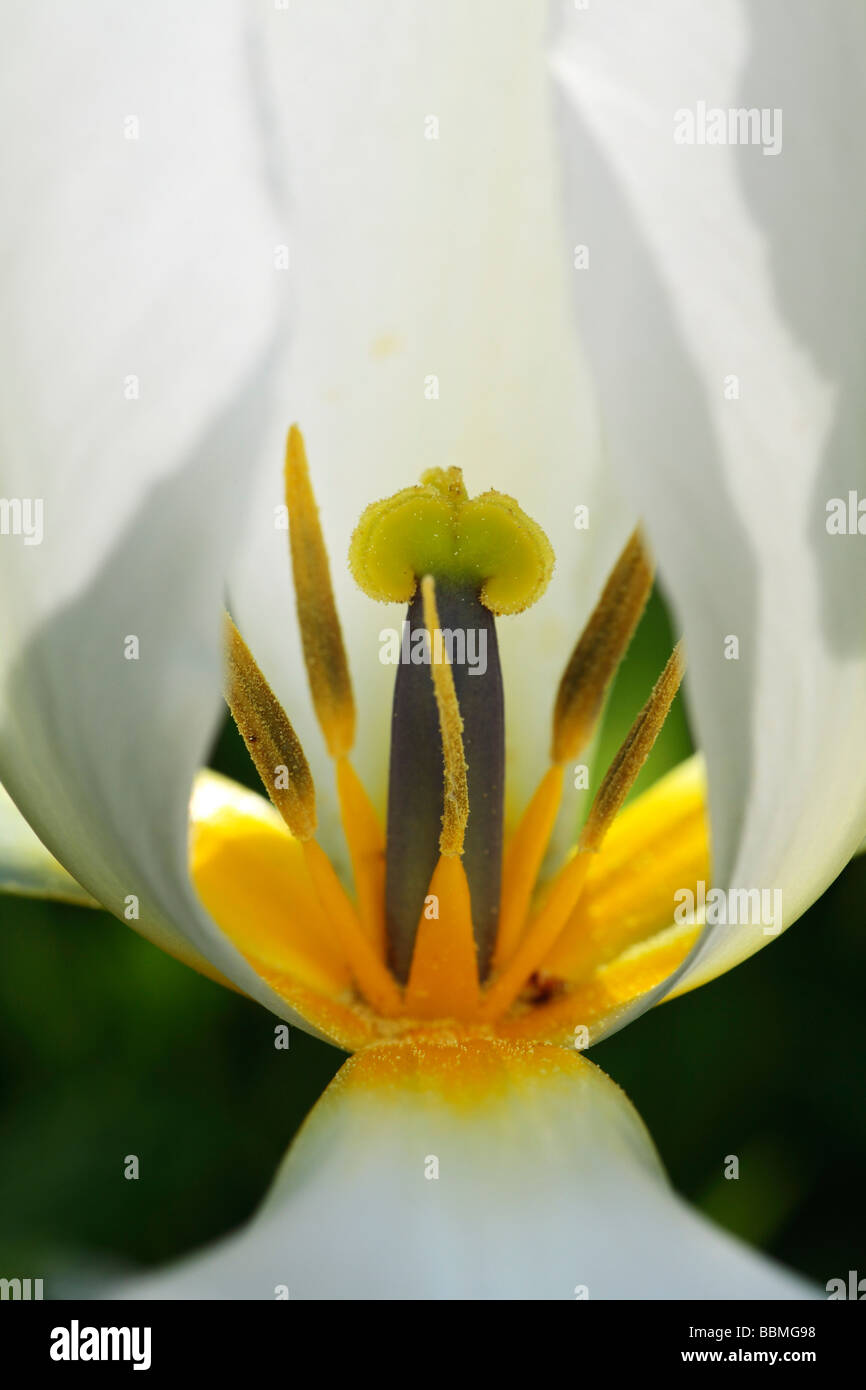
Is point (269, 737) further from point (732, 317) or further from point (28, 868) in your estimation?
point (732, 317)

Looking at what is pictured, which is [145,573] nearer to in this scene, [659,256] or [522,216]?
[659,256]

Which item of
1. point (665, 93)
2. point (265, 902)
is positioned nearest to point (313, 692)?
point (265, 902)

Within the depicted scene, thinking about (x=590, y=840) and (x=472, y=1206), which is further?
(x=590, y=840)

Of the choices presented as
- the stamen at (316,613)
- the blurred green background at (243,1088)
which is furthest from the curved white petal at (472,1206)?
the blurred green background at (243,1088)

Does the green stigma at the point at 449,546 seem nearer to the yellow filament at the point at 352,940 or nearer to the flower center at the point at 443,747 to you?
the flower center at the point at 443,747

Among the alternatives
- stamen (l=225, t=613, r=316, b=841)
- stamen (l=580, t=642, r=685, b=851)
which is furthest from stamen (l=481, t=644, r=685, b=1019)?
stamen (l=225, t=613, r=316, b=841)

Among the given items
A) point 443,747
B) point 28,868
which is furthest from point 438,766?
point 28,868

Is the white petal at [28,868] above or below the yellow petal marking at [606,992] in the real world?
above
